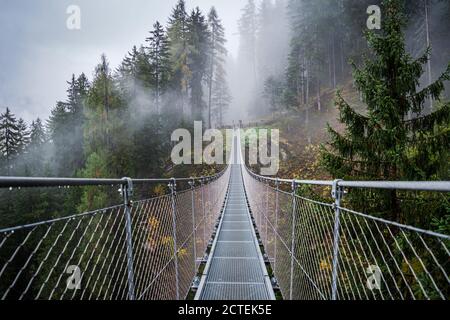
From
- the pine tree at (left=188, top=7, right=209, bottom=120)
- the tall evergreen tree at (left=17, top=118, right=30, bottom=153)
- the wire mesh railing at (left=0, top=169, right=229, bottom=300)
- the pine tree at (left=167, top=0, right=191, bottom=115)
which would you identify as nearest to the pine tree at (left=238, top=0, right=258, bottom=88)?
the pine tree at (left=188, top=7, right=209, bottom=120)

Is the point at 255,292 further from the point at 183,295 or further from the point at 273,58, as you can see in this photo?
the point at 273,58

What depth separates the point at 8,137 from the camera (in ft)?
90.8

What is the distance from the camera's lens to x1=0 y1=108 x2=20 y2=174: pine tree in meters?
27.4

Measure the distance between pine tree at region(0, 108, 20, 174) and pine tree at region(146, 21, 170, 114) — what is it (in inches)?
595

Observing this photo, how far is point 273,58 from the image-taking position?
55.3 metres

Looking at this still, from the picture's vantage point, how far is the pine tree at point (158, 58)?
2366cm

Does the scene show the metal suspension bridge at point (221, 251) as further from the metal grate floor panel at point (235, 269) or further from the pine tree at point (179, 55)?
the pine tree at point (179, 55)

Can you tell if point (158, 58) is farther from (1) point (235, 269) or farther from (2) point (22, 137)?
(1) point (235, 269)

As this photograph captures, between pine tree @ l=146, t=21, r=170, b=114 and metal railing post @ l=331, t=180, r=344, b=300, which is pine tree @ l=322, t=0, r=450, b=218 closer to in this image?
metal railing post @ l=331, t=180, r=344, b=300

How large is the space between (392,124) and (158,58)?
2115 cm

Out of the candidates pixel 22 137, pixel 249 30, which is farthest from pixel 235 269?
pixel 249 30

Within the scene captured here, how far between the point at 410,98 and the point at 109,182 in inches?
281
